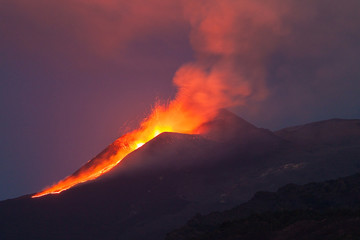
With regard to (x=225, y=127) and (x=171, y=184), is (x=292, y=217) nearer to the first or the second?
(x=171, y=184)

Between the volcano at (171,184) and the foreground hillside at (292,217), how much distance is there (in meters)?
9.78

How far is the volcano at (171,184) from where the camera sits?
53750 mm

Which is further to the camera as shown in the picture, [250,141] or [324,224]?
[250,141]

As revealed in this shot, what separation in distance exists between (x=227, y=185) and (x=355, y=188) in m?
22.5

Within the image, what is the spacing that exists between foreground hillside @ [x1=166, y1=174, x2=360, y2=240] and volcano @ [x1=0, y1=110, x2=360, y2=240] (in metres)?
9.78

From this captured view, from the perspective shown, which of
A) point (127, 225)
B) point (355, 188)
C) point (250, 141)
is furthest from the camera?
point (250, 141)

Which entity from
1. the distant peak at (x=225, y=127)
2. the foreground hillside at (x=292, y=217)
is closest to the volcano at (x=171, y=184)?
the distant peak at (x=225, y=127)

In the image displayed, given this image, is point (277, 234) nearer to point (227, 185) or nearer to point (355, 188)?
point (355, 188)

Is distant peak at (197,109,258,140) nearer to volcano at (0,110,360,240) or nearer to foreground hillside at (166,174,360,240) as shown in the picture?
volcano at (0,110,360,240)

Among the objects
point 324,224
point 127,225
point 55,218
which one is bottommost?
point 324,224

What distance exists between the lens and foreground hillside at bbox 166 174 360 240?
23.5 m

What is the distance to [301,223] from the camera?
82.8 feet

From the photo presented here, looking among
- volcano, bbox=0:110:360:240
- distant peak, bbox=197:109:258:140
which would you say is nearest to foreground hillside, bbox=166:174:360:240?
volcano, bbox=0:110:360:240

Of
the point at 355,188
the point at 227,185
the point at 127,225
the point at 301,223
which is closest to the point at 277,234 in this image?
the point at 301,223
